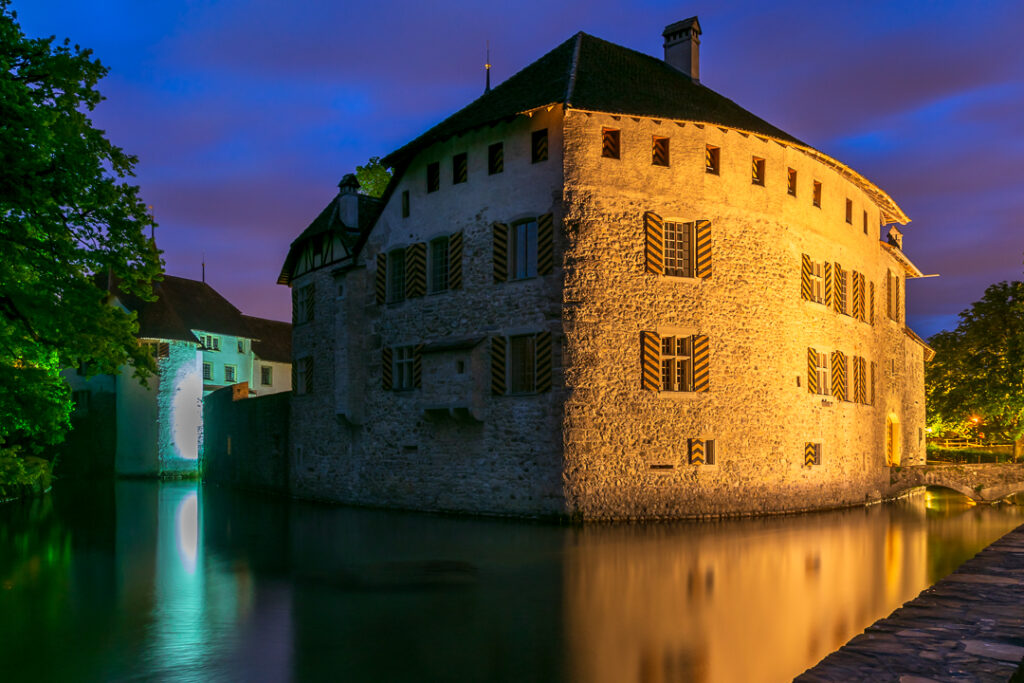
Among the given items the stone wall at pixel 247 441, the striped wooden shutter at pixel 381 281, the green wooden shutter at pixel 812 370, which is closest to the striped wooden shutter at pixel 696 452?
the green wooden shutter at pixel 812 370

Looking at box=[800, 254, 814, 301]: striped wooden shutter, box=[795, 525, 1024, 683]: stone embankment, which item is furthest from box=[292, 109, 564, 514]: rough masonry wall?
box=[795, 525, 1024, 683]: stone embankment

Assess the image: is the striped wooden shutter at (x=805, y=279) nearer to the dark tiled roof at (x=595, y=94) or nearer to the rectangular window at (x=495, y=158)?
the dark tiled roof at (x=595, y=94)

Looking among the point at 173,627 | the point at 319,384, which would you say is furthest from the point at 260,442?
the point at 173,627

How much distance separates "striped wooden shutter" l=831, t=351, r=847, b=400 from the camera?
24219mm

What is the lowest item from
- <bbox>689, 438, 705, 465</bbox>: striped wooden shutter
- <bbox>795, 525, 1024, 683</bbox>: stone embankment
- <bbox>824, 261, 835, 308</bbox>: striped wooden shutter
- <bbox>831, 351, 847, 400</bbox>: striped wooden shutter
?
<bbox>795, 525, 1024, 683</bbox>: stone embankment

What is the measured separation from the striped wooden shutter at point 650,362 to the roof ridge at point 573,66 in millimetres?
5559

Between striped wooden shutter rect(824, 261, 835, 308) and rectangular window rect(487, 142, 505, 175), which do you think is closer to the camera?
rectangular window rect(487, 142, 505, 175)

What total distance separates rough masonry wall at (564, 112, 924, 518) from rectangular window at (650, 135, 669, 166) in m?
0.16

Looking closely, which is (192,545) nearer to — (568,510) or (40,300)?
(40,300)

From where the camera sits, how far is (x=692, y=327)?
20.3 m

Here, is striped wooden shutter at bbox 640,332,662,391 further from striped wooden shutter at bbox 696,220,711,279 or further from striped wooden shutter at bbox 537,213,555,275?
striped wooden shutter at bbox 537,213,555,275

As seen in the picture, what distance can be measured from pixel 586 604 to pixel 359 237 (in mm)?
18638

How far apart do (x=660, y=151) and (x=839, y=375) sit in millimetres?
8707

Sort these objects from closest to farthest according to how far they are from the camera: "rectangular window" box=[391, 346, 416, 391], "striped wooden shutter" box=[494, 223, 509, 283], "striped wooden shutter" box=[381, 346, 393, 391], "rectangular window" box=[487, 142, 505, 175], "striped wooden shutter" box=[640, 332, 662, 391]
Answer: "striped wooden shutter" box=[640, 332, 662, 391] → "striped wooden shutter" box=[494, 223, 509, 283] → "rectangular window" box=[487, 142, 505, 175] → "rectangular window" box=[391, 346, 416, 391] → "striped wooden shutter" box=[381, 346, 393, 391]
